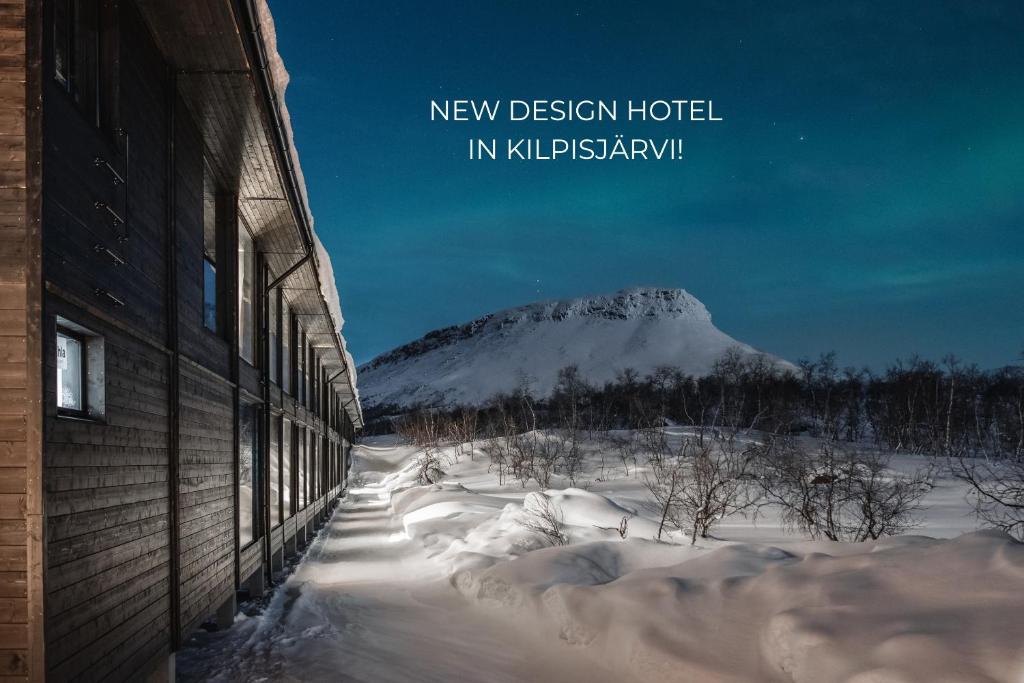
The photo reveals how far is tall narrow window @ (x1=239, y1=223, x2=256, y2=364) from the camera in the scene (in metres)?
10.5

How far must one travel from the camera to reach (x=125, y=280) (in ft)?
17.5

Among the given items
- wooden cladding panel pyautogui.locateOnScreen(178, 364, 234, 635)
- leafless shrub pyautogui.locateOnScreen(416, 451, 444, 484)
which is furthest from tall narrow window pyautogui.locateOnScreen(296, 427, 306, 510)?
leafless shrub pyautogui.locateOnScreen(416, 451, 444, 484)

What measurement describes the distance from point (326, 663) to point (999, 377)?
6991 cm

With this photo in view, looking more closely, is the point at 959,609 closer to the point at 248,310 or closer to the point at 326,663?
the point at 326,663

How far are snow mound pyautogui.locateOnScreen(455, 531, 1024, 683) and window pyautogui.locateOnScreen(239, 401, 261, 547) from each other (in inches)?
142

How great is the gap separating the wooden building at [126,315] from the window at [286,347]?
4218 millimetres

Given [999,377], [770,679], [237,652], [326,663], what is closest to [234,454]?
[237,652]

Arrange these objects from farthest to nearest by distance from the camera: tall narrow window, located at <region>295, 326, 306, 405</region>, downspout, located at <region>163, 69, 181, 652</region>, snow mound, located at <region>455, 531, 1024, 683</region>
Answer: tall narrow window, located at <region>295, 326, 306, 405</region>
downspout, located at <region>163, 69, 181, 652</region>
snow mound, located at <region>455, 531, 1024, 683</region>

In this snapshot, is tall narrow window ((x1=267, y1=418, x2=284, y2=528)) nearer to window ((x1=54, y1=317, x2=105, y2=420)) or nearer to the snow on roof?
the snow on roof

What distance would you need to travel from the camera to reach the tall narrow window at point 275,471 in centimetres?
1241

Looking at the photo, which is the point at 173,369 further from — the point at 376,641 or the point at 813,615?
the point at 813,615

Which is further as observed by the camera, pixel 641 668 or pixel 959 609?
pixel 641 668

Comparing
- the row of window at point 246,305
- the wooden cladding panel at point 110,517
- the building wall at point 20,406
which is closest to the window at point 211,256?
the row of window at point 246,305

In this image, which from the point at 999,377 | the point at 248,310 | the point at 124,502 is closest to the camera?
the point at 124,502
